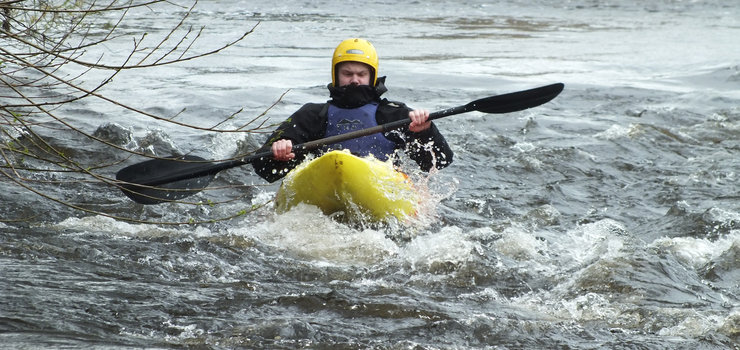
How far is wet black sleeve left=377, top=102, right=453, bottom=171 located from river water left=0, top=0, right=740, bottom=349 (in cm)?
30

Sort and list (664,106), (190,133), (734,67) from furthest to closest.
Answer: (734,67), (664,106), (190,133)

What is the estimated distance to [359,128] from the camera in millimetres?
6254

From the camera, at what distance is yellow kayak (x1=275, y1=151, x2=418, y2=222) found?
5.54 metres

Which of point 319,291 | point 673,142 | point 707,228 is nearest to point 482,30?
point 673,142

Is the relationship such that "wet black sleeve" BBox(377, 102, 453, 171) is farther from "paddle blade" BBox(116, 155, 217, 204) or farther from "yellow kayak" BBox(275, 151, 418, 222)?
"paddle blade" BBox(116, 155, 217, 204)

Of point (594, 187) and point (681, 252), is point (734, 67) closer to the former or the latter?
point (594, 187)

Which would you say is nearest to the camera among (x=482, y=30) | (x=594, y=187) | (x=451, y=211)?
(x=451, y=211)

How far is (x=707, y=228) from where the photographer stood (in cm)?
614

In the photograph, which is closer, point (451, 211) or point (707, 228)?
point (707, 228)

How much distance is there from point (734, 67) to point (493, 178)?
343 inches

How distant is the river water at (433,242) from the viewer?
3898 mm

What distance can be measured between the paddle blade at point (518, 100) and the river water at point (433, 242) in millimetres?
880

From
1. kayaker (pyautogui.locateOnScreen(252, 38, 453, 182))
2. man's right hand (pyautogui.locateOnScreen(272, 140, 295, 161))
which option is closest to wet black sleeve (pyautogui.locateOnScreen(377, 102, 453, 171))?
kayaker (pyautogui.locateOnScreen(252, 38, 453, 182))

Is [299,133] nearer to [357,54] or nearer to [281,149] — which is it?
[281,149]
